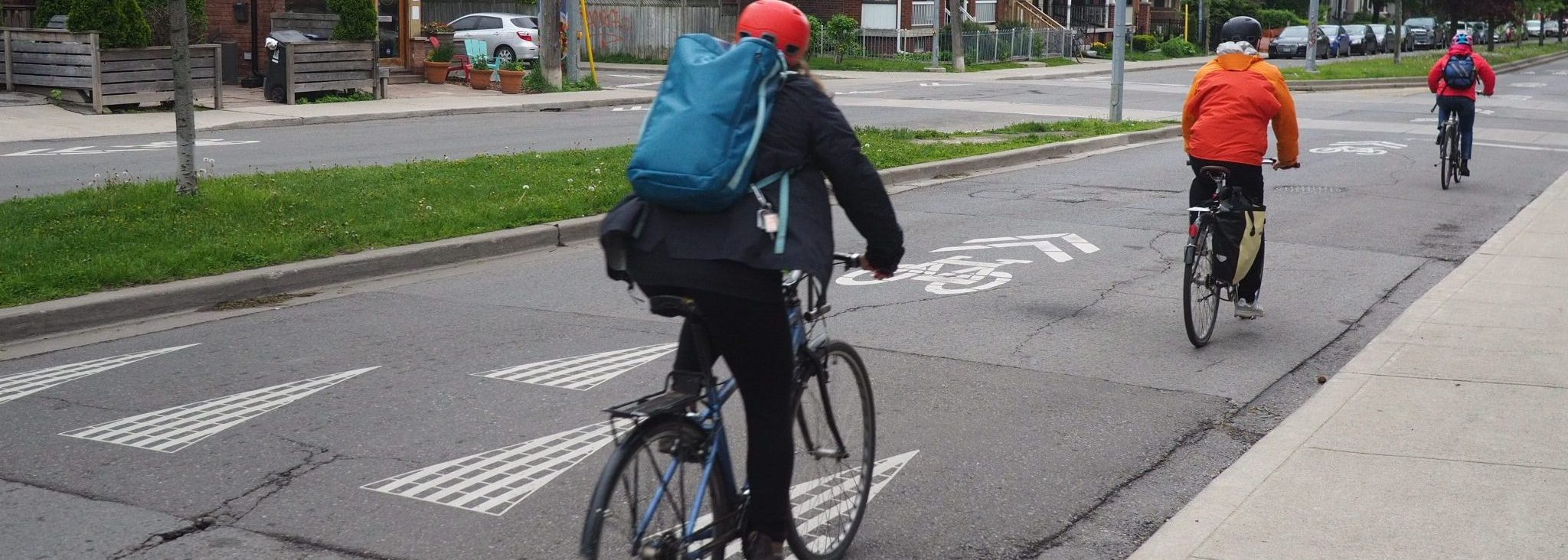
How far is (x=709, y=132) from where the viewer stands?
3549mm

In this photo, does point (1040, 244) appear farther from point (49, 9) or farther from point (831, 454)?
point (49, 9)

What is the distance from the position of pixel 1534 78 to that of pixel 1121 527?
1767 inches

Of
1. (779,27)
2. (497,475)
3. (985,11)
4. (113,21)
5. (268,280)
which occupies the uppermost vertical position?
(985,11)

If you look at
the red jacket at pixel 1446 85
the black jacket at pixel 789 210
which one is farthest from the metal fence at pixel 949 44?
the black jacket at pixel 789 210

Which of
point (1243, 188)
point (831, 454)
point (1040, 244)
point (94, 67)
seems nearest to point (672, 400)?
point (831, 454)

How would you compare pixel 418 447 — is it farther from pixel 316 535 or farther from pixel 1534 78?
pixel 1534 78

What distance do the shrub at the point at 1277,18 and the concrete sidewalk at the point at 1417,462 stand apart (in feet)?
203

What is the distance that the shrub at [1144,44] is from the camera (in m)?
56.9

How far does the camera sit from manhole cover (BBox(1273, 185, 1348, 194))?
15.1 meters

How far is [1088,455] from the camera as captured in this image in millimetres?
5930

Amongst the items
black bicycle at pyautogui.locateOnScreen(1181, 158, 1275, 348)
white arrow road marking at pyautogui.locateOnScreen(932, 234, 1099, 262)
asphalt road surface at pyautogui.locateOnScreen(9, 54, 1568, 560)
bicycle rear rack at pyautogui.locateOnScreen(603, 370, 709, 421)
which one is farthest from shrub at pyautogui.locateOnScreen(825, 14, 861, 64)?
bicycle rear rack at pyautogui.locateOnScreen(603, 370, 709, 421)

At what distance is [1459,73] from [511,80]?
18233mm

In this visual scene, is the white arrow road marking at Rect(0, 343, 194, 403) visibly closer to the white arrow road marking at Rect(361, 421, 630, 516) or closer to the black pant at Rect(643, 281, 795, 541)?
the white arrow road marking at Rect(361, 421, 630, 516)

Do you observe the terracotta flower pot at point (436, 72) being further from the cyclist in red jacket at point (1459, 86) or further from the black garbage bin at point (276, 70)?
the cyclist in red jacket at point (1459, 86)
